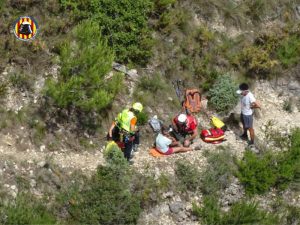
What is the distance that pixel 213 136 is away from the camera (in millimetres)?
15328

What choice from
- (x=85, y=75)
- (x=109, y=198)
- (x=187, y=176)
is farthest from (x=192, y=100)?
(x=109, y=198)

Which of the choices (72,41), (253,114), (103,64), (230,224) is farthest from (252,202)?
(72,41)

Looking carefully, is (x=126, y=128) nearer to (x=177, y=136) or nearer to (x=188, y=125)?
(x=177, y=136)

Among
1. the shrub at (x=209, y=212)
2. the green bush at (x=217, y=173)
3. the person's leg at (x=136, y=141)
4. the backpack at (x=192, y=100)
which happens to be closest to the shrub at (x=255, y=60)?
the backpack at (x=192, y=100)

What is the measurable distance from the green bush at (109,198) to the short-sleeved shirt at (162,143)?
48.4 inches

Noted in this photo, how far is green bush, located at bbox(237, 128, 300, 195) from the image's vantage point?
48.3 ft

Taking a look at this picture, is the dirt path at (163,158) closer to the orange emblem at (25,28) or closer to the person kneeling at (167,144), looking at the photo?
the person kneeling at (167,144)

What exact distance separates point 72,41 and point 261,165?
21.3ft

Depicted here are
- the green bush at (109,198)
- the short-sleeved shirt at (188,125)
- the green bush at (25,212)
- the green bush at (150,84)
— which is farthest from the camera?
the green bush at (150,84)

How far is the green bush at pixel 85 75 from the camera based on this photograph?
13.3m

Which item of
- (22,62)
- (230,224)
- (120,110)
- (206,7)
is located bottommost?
(230,224)

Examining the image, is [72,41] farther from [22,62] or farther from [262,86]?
[262,86]

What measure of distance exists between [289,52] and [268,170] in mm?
4678

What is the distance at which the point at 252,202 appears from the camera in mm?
14586
